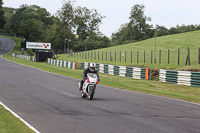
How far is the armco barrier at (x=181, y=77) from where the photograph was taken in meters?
24.8

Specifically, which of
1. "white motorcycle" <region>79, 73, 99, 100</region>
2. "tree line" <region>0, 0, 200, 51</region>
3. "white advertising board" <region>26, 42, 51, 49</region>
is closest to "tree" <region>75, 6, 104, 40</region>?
"tree line" <region>0, 0, 200, 51</region>

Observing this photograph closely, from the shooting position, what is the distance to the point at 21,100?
44.7 feet

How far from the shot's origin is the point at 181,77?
26250 millimetres

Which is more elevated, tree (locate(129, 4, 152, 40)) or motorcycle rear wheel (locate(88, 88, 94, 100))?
→ tree (locate(129, 4, 152, 40))

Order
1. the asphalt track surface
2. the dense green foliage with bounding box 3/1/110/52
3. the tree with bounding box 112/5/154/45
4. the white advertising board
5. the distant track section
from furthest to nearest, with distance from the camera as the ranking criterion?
the tree with bounding box 112/5/154/45 < the dense green foliage with bounding box 3/1/110/52 < the distant track section < the white advertising board < the asphalt track surface

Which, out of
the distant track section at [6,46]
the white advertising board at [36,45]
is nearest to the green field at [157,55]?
the white advertising board at [36,45]

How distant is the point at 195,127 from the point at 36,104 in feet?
19.6

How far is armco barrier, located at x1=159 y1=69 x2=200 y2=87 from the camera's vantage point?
24.8 m

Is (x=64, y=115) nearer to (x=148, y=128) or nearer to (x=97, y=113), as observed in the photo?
(x=97, y=113)

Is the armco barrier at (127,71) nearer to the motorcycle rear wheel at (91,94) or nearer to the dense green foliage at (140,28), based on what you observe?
the motorcycle rear wheel at (91,94)

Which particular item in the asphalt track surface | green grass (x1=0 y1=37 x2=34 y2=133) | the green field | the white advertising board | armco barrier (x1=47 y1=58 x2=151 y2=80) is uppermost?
the white advertising board

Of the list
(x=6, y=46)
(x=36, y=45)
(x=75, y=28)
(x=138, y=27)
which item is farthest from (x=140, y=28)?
(x=36, y=45)

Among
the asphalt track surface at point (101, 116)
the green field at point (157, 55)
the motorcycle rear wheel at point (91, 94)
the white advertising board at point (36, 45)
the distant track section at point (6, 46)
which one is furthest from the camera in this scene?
the distant track section at point (6, 46)

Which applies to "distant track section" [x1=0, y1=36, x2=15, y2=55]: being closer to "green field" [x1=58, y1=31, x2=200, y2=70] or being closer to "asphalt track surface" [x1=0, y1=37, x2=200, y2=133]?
"green field" [x1=58, y1=31, x2=200, y2=70]
